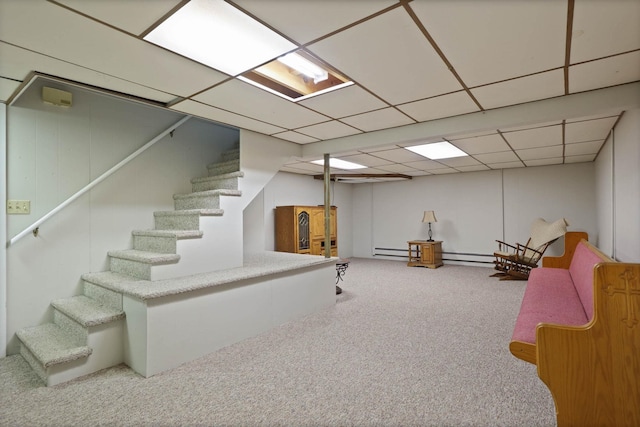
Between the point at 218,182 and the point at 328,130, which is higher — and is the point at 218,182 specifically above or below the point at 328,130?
below

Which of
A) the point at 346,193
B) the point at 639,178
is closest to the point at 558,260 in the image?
the point at 639,178

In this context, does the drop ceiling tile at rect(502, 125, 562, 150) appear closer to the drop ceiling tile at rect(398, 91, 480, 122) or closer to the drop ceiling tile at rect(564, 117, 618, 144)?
the drop ceiling tile at rect(564, 117, 618, 144)

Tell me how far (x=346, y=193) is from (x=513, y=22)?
7041 mm

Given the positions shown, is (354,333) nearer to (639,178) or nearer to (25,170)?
(639,178)

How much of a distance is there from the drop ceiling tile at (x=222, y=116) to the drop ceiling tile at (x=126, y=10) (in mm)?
1147

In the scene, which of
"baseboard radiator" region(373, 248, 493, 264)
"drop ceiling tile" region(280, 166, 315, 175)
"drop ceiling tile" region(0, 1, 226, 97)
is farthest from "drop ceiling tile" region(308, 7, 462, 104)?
"baseboard radiator" region(373, 248, 493, 264)

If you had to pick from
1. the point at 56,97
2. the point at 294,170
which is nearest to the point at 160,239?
the point at 56,97

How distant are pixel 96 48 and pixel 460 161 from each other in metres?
5.39

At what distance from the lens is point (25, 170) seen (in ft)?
8.80

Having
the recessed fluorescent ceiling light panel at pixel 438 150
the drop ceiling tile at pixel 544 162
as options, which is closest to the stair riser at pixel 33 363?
the recessed fluorescent ceiling light panel at pixel 438 150

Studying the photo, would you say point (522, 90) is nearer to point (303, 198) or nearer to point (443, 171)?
point (443, 171)

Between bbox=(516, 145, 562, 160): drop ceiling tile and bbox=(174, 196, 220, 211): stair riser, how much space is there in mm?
4512

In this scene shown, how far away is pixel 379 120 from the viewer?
3250 millimetres

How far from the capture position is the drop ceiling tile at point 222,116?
2826 millimetres
